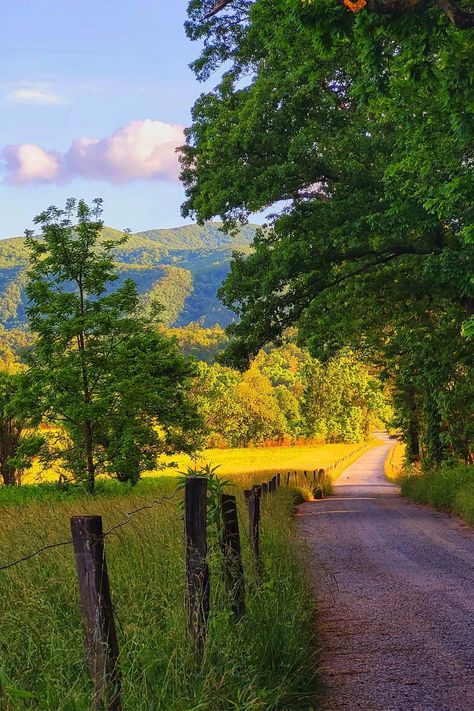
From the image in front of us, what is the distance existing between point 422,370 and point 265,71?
396 inches

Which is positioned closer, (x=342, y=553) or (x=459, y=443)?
(x=342, y=553)

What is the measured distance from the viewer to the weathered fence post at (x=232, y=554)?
20.0 ft

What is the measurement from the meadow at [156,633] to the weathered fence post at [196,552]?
0.20 metres

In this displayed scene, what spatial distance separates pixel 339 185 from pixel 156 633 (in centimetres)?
1579

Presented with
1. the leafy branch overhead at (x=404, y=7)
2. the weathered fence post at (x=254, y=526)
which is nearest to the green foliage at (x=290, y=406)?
the weathered fence post at (x=254, y=526)

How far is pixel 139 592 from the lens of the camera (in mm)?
6309

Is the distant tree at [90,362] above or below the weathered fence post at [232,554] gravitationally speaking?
above

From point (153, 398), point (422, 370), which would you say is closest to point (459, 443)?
point (422, 370)

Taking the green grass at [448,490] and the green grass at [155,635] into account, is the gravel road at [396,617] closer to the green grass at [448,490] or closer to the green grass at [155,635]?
the green grass at [155,635]

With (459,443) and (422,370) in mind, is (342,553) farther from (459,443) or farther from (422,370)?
(459,443)

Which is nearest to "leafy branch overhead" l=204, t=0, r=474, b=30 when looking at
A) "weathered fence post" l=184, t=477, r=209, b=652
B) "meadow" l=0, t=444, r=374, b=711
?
"weathered fence post" l=184, t=477, r=209, b=652

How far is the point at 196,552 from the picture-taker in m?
5.17

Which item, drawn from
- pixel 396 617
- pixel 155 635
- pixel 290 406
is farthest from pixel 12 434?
pixel 290 406

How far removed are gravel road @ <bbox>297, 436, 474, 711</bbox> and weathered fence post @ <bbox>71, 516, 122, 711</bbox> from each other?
7.35 ft
